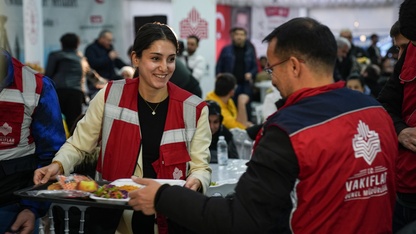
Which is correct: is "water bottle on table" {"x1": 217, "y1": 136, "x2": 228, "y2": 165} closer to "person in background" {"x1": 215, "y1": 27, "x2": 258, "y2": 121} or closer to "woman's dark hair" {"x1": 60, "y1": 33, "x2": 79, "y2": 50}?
"woman's dark hair" {"x1": 60, "y1": 33, "x2": 79, "y2": 50}

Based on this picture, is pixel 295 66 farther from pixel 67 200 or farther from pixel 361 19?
pixel 361 19

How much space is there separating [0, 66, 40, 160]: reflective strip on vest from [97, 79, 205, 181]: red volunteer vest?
1.09 ft

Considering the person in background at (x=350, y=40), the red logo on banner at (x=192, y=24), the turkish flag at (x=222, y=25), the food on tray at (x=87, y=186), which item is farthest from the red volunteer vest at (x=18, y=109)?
the turkish flag at (x=222, y=25)

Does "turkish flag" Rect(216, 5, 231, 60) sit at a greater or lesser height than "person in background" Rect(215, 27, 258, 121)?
greater

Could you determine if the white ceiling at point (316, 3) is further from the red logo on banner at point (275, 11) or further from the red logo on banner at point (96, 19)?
the red logo on banner at point (96, 19)

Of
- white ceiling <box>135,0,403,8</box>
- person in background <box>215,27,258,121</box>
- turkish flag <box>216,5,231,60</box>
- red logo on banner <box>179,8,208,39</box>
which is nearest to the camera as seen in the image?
red logo on banner <box>179,8,208,39</box>

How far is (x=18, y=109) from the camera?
9.21 feet

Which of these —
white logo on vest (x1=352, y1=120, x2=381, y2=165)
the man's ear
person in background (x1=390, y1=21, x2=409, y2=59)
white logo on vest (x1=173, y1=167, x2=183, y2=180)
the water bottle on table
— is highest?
person in background (x1=390, y1=21, x2=409, y2=59)

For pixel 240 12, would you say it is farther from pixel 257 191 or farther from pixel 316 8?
pixel 257 191

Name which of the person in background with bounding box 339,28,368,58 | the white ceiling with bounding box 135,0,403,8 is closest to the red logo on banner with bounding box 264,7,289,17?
the white ceiling with bounding box 135,0,403,8

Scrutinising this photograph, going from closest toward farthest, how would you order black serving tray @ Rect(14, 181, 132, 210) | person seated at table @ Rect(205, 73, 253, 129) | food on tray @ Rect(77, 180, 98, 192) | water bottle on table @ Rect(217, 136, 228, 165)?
1. black serving tray @ Rect(14, 181, 132, 210)
2. food on tray @ Rect(77, 180, 98, 192)
3. water bottle on table @ Rect(217, 136, 228, 165)
4. person seated at table @ Rect(205, 73, 253, 129)

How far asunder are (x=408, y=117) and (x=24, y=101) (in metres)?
1.76

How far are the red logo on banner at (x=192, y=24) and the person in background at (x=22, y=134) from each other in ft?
→ 26.2

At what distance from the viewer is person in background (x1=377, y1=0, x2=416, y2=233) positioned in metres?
2.81
